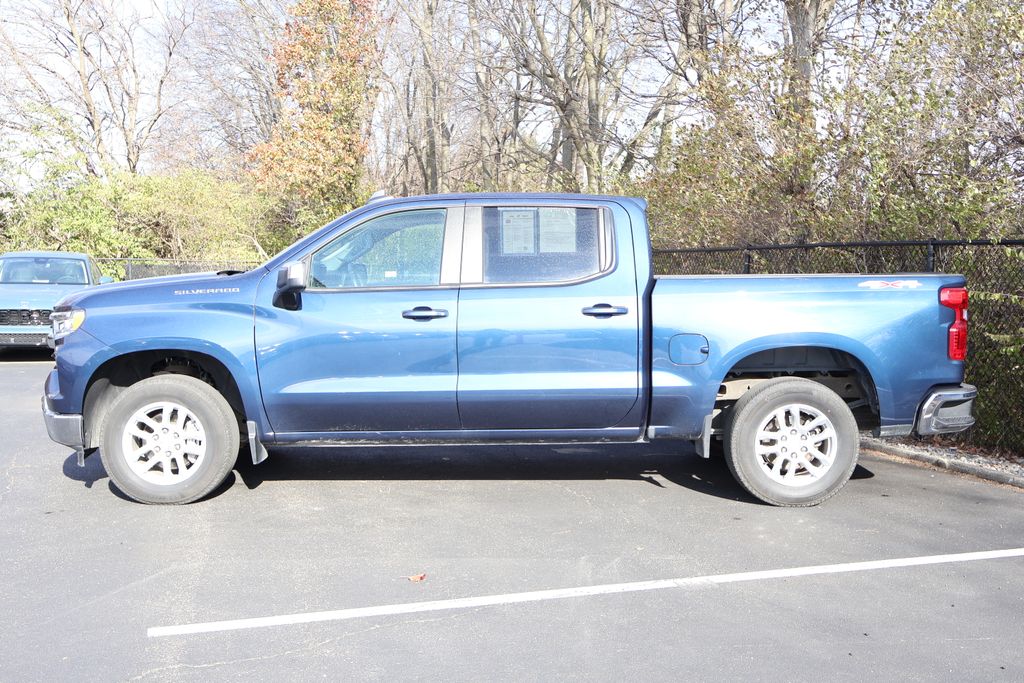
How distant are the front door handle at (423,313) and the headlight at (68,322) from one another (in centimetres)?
205

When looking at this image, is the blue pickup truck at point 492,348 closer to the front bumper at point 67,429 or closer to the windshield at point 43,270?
the front bumper at point 67,429

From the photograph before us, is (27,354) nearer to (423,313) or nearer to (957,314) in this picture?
(423,313)

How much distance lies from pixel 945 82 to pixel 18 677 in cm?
869

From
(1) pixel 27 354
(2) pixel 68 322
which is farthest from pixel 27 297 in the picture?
(2) pixel 68 322

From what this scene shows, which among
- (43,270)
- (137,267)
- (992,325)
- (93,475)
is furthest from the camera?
(137,267)

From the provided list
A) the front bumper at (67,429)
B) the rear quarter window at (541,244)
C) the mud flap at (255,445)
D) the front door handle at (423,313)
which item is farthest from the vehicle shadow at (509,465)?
the rear quarter window at (541,244)

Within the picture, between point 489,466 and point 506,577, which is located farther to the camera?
point 489,466

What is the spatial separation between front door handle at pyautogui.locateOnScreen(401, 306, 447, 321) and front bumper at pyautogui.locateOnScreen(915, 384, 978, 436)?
3099 mm

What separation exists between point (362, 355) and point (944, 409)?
3.69 metres

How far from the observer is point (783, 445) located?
629 centimetres

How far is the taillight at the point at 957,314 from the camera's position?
20.2 feet

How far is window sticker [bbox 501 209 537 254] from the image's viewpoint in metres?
6.30

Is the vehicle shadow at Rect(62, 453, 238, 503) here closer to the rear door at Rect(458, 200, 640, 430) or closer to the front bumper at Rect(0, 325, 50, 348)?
the rear door at Rect(458, 200, 640, 430)

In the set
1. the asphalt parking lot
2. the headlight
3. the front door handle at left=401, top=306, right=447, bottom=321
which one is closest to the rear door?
the front door handle at left=401, top=306, right=447, bottom=321
